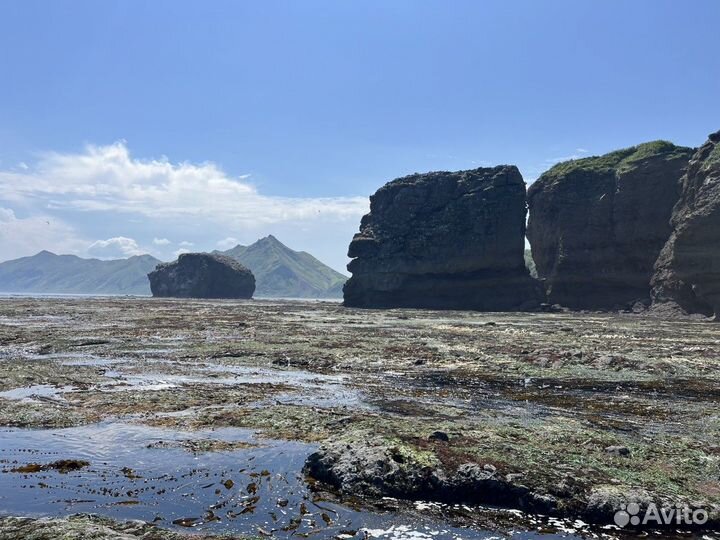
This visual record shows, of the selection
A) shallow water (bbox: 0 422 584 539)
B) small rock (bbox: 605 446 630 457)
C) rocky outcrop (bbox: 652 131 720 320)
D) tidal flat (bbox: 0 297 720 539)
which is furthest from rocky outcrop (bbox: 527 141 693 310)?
shallow water (bbox: 0 422 584 539)

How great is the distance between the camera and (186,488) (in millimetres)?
10914

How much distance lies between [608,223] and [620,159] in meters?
17.2

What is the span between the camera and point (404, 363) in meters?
29.2

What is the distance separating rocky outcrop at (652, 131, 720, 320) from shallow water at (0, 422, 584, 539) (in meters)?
71.3

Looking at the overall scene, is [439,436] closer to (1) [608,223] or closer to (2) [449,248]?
(1) [608,223]

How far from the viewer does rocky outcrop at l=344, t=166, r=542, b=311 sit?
107m

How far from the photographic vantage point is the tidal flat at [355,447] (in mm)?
9617

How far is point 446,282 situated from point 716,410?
90.3 metres

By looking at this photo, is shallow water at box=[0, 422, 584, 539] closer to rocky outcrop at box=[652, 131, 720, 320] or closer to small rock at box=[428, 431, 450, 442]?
small rock at box=[428, 431, 450, 442]

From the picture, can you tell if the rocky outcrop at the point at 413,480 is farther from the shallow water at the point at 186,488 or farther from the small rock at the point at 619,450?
the small rock at the point at 619,450

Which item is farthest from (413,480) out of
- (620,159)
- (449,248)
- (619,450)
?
(620,159)

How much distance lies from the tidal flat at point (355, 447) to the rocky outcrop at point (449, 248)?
78548mm

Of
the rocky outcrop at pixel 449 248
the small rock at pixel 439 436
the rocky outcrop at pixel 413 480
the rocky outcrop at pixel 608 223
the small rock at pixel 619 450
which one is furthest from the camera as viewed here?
the rocky outcrop at pixel 449 248

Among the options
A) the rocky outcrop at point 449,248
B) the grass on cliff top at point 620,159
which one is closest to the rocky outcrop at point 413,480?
the rocky outcrop at point 449,248
